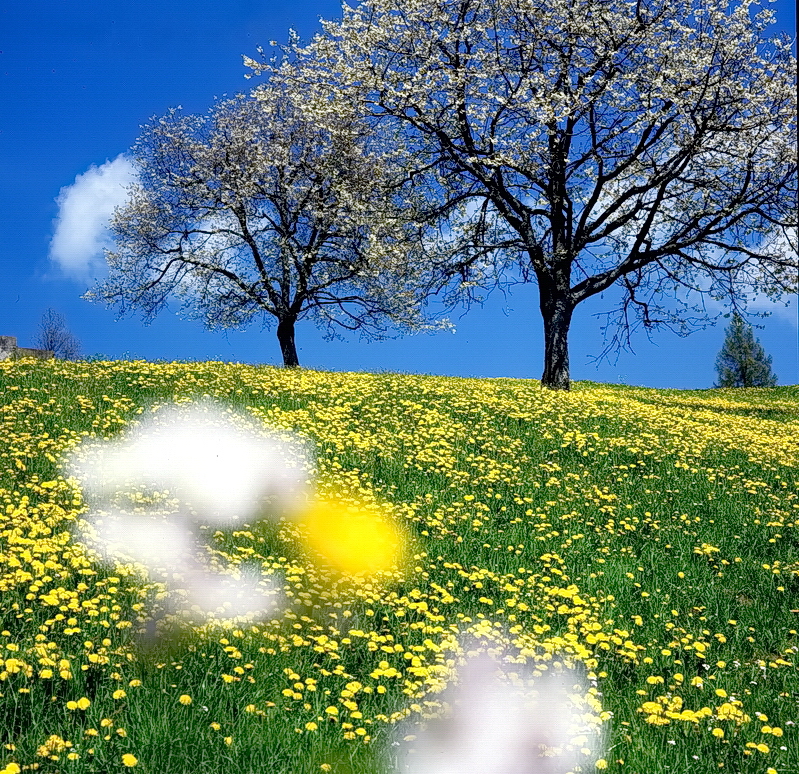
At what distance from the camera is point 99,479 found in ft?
32.1

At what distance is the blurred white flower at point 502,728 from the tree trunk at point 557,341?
1794 cm

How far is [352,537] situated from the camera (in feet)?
29.6

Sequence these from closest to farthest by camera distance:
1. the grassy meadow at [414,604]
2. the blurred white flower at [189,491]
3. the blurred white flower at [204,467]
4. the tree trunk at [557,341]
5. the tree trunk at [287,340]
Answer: the grassy meadow at [414,604] → the blurred white flower at [189,491] → the blurred white flower at [204,467] → the tree trunk at [557,341] → the tree trunk at [287,340]

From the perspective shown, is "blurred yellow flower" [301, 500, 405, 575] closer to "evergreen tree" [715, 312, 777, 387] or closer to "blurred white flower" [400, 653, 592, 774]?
"blurred white flower" [400, 653, 592, 774]

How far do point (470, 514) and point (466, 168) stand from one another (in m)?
16.3

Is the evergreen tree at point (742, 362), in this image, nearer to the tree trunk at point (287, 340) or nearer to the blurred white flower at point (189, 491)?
the tree trunk at point (287, 340)

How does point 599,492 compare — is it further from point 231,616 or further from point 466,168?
point 466,168

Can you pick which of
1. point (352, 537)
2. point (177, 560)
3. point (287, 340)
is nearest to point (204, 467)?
point (352, 537)

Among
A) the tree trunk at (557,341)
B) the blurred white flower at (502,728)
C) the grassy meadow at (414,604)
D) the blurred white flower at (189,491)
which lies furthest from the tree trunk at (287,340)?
the blurred white flower at (502,728)

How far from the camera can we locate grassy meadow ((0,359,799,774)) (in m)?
5.01

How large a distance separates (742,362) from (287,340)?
46.8 meters

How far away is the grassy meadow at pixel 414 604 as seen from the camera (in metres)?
5.01

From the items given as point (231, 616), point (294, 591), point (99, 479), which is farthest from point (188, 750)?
point (99, 479)

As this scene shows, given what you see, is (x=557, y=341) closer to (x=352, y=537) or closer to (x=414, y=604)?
(x=352, y=537)
